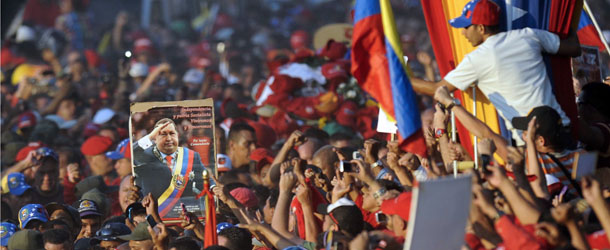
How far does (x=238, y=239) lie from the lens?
786 cm

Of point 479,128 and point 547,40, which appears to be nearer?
point 479,128

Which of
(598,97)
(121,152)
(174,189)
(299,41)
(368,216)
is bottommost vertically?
(368,216)

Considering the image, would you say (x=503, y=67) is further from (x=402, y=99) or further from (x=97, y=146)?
(x=97, y=146)

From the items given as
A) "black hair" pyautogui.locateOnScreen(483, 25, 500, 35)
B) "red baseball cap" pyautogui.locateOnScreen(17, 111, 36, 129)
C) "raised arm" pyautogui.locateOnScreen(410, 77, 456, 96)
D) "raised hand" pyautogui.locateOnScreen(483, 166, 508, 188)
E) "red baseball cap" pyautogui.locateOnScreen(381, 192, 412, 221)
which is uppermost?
"black hair" pyautogui.locateOnScreen(483, 25, 500, 35)

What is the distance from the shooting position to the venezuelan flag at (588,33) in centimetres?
1034

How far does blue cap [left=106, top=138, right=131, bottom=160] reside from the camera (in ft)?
39.6

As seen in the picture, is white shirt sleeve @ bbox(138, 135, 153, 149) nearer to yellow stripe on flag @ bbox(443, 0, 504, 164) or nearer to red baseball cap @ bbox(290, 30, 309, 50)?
yellow stripe on flag @ bbox(443, 0, 504, 164)

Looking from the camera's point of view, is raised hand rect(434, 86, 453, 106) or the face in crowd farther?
the face in crowd

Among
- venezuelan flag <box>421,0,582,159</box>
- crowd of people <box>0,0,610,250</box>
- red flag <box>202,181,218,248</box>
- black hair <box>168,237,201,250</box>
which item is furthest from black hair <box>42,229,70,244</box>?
venezuelan flag <box>421,0,582,159</box>

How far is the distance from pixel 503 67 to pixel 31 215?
4156 mm

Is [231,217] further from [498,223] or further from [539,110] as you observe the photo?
[498,223]

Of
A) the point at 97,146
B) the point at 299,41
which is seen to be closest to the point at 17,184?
the point at 97,146

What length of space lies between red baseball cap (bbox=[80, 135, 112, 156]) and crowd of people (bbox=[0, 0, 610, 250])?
0.7 inches

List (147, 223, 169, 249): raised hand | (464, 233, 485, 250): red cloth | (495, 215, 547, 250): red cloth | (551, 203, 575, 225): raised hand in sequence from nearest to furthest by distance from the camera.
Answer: (551, 203, 575, 225): raised hand
(495, 215, 547, 250): red cloth
(464, 233, 485, 250): red cloth
(147, 223, 169, 249): raised hand
